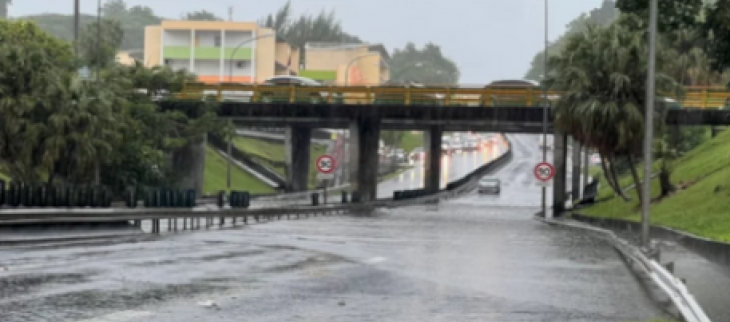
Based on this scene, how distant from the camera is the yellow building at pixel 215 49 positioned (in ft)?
469

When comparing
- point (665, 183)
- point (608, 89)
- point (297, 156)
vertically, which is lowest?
point (665, 183)

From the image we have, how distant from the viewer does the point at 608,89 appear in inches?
1847

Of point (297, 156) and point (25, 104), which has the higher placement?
point (25, 104)

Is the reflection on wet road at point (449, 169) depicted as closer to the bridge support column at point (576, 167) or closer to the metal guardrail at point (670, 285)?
the bridge support column at point (576, 167)

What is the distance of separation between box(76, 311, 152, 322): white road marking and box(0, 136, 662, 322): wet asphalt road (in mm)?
20

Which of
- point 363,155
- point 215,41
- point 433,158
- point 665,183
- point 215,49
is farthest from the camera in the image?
point 215,41

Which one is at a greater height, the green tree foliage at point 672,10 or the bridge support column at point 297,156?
the green tree foliage at point 672,10

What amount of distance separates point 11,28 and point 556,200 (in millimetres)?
35029

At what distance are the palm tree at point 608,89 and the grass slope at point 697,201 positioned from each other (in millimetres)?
2508

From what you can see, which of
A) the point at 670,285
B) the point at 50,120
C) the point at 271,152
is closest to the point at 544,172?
the point at 50,120

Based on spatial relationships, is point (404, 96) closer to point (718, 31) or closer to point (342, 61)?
point (718, 31)

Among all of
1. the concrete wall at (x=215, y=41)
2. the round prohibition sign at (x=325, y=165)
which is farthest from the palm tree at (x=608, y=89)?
the concrete wall at (x=215, y=41)

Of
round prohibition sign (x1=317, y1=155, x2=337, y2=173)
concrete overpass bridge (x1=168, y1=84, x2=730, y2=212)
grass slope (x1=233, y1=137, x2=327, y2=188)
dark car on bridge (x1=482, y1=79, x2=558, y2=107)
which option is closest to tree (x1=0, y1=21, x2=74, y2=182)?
round prohibition sign (x1=317, y1=155, x2=337, y2=173)

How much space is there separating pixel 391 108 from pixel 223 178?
31.3 m
